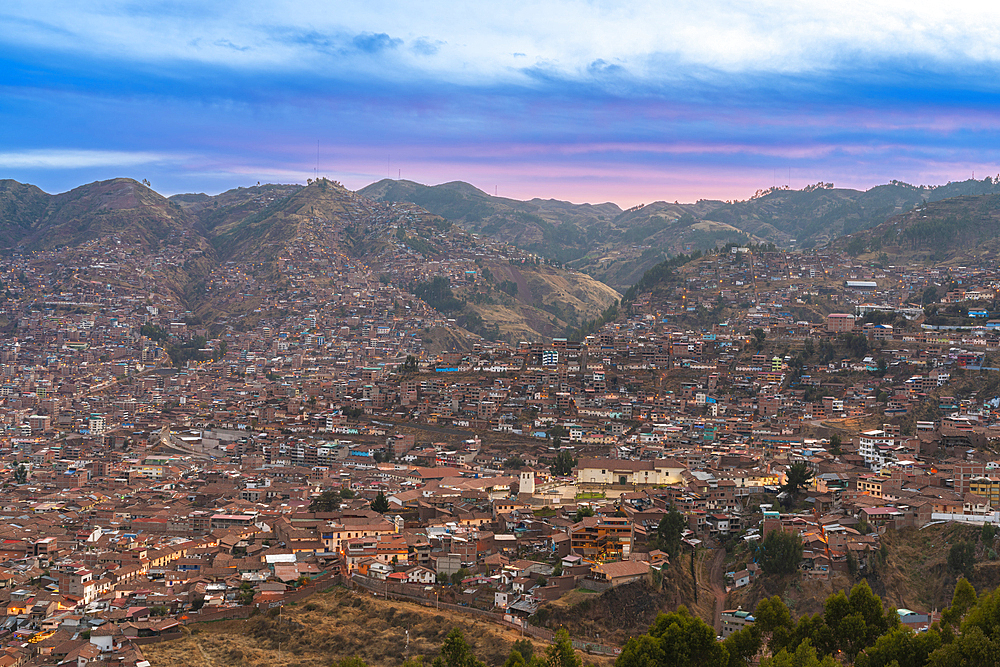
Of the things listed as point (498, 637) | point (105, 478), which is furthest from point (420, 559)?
point (105, 478)

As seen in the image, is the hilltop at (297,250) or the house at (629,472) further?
the hilltop at (297,250)

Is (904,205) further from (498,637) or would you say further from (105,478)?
(498,637)

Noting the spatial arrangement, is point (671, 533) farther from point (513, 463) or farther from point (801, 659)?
point (513, 463)

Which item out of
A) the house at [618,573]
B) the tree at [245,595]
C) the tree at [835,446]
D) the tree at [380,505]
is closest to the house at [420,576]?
the tree at [245,595]

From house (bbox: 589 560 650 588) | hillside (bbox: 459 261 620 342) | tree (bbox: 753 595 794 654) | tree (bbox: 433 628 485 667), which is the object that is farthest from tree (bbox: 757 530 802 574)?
hillside (bbox: 459 261 620 342)

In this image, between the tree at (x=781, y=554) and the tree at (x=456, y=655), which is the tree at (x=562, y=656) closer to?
the tree at (x=456, y=655)

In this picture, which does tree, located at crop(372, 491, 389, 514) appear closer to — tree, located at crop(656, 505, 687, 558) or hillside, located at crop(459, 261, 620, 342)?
tree, located at crop(656, 505, 687, 558)
